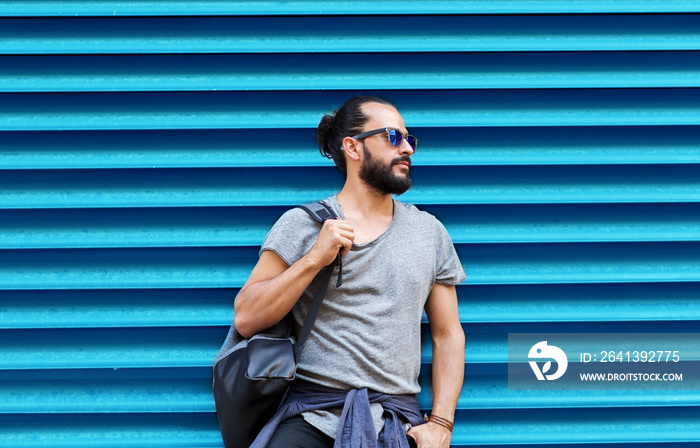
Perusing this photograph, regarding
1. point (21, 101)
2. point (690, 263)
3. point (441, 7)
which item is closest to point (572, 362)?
point (690, 263)

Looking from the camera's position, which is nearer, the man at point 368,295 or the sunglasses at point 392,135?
the man at point 368,295

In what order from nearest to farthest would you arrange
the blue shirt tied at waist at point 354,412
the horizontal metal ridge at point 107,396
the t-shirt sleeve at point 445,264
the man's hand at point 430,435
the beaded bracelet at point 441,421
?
the blue shirt tied at waist at point 354,412 < the man's hand at point 430,435 < the beaded bracelet at point 441,421 < the t-shirt sleeve at point 445,264 < the horizontal metal ridge at point 107,396

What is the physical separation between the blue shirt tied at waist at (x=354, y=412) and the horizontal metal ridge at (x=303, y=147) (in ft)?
3.33

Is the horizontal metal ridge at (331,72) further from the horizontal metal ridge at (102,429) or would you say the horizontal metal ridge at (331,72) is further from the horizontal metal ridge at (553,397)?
the horizontal metal ridge at (102,429)

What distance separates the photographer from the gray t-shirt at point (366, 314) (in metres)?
2.12

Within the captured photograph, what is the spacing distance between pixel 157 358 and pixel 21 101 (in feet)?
4.27

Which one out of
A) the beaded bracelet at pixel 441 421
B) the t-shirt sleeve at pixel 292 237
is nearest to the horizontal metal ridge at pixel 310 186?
the t-shirt sleeve at pixel 292 237

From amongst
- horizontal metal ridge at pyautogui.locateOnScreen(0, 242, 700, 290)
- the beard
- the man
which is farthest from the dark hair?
horizontal metal ridge at pyautogui.locateOnScreen(0, 242, 700, 290)

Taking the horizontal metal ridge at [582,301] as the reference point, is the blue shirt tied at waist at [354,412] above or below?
below

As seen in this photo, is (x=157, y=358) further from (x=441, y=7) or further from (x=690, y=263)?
(x=690, y=263)

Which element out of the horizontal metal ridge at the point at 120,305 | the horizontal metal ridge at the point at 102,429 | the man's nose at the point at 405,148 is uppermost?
the man's nose at the point at 405,148

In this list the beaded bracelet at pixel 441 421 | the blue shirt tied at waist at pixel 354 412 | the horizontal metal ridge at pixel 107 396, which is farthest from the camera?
the horizontal metal ridge at pixel 107 396

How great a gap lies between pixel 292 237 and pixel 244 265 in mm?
549

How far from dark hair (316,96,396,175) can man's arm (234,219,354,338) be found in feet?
1.53
